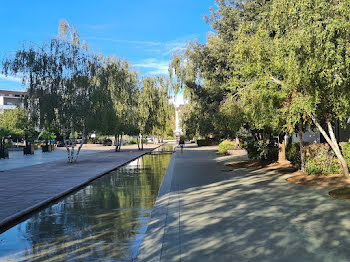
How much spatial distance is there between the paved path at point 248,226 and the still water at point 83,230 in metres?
0.43

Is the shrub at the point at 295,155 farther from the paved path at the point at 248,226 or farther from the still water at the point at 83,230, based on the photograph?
the still water at the point at 83,230

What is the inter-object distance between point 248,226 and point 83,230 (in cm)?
317

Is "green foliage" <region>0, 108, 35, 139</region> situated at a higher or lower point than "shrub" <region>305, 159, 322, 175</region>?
higher

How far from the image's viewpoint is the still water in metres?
5.09

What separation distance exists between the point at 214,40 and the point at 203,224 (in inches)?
615

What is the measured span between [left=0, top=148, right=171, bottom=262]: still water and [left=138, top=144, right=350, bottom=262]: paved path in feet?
1.40

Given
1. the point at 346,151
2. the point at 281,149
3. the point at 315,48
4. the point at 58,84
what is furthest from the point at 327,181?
the point at 58,84

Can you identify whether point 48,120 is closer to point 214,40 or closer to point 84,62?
point 84,62

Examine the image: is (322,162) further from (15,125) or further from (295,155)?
(15,125)

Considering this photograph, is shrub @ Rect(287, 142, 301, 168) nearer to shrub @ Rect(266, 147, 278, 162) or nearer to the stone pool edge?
shrub @ Rect(266, 147, 278, 162)

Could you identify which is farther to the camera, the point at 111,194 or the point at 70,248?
the point at 111,194

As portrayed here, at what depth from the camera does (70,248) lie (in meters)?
5.32

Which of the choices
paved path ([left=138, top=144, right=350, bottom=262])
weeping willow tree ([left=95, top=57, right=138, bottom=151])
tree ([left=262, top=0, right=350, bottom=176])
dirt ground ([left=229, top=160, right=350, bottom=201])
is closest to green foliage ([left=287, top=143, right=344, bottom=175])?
dirt ground ([left=229, top=160, right=350, bottom=201])

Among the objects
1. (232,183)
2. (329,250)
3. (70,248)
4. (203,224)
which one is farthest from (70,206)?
(329,250)
